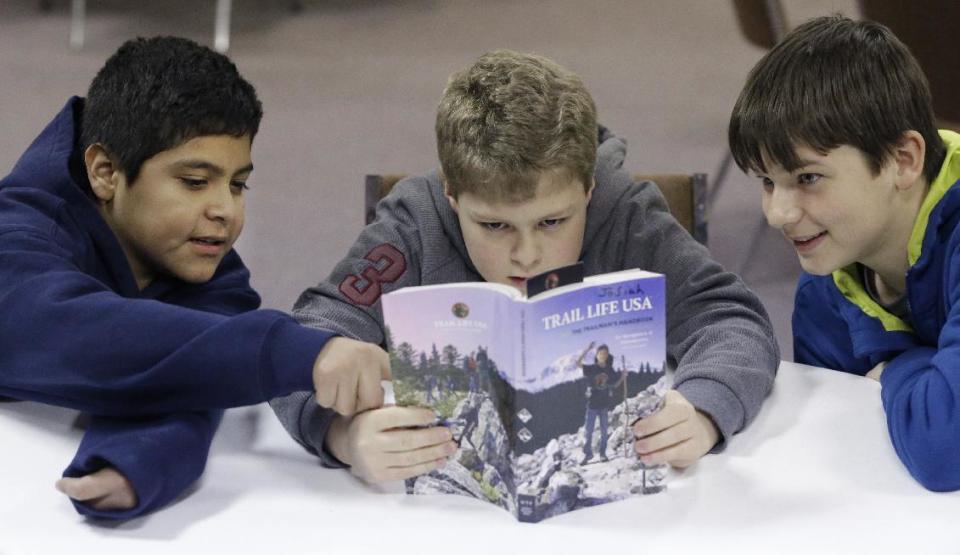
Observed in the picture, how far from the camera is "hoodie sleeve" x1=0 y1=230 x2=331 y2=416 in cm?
140

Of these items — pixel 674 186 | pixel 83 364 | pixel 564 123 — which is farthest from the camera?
pixel 674 186

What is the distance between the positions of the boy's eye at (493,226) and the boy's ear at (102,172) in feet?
1.74

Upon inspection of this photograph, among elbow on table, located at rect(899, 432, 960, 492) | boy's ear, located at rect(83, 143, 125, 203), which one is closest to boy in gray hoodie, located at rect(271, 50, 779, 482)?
elbow on table, located at rect(899, 432, 960, 492)

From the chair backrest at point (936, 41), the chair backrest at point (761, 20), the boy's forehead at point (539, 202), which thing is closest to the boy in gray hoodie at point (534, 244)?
the boy's forehead at point (539, 202)

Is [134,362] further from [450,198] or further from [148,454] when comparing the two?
[450,198]

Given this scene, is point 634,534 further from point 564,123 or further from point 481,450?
point 564,123

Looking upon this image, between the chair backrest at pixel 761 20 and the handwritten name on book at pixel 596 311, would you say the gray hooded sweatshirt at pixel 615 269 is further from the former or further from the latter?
the chair backrest at pixel 761 20

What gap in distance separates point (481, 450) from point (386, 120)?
3718 millimetres

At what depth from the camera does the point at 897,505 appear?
1372 millimetres

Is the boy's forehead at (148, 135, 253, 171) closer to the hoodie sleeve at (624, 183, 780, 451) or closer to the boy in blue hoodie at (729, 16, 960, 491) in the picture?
the hoodie sleeve at (624, 183, 780, 451)

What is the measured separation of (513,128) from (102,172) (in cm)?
61

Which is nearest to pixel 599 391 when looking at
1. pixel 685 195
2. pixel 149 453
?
pixel 149 453

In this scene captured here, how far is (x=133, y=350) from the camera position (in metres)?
1.44

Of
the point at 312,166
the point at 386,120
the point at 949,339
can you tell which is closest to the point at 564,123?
the point at 949,339
